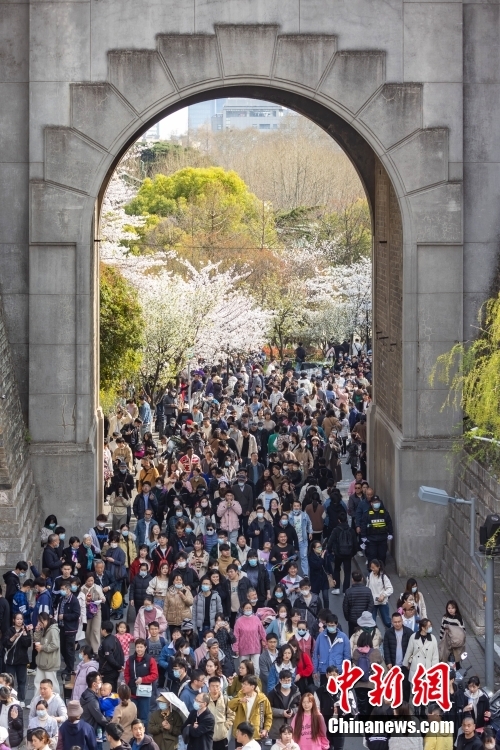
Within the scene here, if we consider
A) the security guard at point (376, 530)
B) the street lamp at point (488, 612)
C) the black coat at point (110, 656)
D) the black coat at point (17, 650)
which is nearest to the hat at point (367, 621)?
the street lamp at point (488, 612)

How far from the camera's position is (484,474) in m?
25.1

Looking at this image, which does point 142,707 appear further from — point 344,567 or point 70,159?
point 70,159

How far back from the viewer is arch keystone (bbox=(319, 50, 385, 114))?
27.6 meters

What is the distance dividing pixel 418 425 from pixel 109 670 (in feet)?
31.7

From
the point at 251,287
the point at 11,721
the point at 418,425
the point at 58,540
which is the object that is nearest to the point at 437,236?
the point at 418,425

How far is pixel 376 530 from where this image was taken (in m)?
26.4

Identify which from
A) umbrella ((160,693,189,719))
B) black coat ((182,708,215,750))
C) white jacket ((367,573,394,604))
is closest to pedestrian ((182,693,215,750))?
black coat ((182,708,215,750))

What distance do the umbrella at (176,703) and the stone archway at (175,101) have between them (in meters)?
10.5

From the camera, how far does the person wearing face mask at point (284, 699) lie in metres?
18.1

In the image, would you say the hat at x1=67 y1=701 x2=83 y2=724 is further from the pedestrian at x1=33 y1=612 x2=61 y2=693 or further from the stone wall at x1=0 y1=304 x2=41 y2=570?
the stone wall at x1=0 y1=304 x2=41 y2=570

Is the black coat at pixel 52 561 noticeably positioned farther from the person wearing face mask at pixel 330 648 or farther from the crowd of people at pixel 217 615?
the person wearing face mask at pixel 330 648

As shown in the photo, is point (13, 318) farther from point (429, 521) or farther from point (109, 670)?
point (109, 670)

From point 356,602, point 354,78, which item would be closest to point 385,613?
point 356,602

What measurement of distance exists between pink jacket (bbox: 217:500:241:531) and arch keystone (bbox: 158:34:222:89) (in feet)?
23.0
